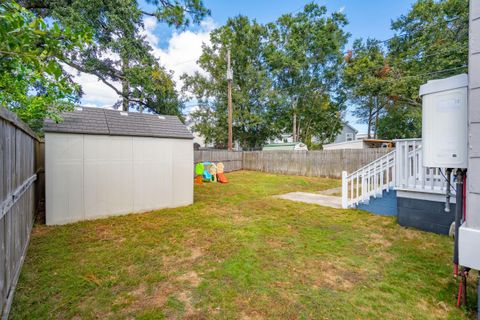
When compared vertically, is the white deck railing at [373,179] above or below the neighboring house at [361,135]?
below

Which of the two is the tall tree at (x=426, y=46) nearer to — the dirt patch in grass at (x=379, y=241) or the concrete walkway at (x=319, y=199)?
the concrete walkway at (x=319, y=199)

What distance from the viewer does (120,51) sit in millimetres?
10117

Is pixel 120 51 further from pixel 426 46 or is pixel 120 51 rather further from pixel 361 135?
pixel 361 135

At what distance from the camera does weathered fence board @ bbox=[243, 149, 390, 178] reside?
11.5 meters

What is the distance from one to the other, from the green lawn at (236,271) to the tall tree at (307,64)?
19.4 meters

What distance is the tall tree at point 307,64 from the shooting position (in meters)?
Answer: 21.0

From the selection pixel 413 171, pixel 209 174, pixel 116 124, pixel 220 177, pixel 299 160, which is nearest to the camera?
pixel 413 171

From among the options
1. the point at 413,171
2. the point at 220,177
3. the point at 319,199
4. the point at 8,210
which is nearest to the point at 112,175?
the point at 8,210

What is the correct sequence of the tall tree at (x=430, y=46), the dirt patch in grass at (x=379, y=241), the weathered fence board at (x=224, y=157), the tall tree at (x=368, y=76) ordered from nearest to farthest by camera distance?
the dirt patch in grass at (x=379, y=241) → the weathered fence board at (x=224, y=157) → the tall tree at (x=430, y=46) → the tall tree at (x=368, y=76)

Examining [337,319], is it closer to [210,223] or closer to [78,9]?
[210,223]

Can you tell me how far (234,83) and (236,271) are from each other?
21.0 metres

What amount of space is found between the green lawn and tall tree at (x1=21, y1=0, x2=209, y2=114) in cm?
627

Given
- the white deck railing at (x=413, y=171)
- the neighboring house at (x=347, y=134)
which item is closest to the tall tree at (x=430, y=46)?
the white deck railing at (x=413, y=171)

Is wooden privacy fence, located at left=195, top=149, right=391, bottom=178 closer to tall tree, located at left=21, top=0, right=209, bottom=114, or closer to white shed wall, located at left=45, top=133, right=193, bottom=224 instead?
tall tree, located at left=21, top=0, right=209, bottom=114
